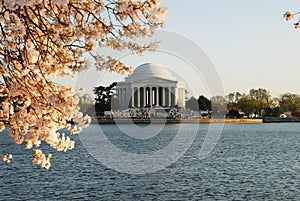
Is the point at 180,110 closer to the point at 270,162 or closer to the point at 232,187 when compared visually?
the point at 270,162

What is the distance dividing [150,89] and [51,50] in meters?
96.8

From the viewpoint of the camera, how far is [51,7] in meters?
4.52

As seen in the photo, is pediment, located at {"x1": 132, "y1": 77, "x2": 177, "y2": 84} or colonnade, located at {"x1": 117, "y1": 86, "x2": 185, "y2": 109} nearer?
pediment, located at {"x1": 132, "y1": 77, "x2": 177, "y2": 84}

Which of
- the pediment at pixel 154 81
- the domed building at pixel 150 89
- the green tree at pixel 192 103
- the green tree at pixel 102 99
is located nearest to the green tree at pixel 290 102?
the green tree at pixel 192 103

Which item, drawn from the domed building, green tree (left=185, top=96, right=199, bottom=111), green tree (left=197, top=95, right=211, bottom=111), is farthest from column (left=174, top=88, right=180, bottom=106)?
green tree (left=197, top=95, right=211, bottom=111)

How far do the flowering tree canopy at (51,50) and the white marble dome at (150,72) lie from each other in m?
93.2

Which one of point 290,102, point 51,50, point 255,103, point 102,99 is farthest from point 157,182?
point 290,102

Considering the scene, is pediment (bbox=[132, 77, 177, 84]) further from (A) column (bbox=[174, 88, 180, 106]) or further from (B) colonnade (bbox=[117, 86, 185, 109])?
(A) column (bbox=[174, 88, 180, 106])

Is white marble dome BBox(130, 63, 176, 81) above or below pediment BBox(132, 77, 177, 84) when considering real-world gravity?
above

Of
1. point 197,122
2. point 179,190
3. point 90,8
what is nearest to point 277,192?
point 179,190

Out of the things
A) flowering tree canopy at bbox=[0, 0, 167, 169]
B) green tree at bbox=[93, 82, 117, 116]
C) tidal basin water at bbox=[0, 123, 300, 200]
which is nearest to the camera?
flowering tree canopy at bbox=[0, 0, 167, 169]

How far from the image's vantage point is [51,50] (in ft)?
16.5

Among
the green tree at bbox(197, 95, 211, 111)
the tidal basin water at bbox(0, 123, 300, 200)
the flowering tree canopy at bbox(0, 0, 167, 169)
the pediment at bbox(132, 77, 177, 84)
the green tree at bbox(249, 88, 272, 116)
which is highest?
the pediment at bbox(132, 77, 177, 84)

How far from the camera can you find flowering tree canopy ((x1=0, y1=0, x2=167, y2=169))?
448 centimetres
